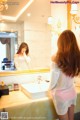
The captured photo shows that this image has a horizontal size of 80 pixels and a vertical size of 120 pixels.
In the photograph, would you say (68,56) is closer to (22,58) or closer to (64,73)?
(64,73)

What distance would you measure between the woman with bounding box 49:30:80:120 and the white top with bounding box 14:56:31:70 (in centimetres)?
62

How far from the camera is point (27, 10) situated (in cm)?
202

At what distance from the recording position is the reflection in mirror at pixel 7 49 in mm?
1874

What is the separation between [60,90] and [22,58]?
757 millimetres

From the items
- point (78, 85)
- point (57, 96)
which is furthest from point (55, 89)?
point (78, 85)

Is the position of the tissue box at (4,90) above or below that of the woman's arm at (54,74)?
below

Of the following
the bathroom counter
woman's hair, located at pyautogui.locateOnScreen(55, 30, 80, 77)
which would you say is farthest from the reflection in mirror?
woman's hair, located at pyautogui.locateOnScreen(55, 30, 80, 77)

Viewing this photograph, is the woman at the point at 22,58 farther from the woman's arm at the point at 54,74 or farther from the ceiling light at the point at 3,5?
the woman's arm at the point at 54,74

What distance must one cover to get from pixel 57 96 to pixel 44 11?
1221 mm

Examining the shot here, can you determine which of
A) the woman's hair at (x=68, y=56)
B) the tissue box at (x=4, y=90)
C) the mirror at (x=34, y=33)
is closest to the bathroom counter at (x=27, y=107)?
the tissue box at (x=4, y=90)

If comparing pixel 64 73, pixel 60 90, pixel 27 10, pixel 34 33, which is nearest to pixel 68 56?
pixel 64 73

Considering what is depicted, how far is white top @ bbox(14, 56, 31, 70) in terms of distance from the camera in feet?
6.47

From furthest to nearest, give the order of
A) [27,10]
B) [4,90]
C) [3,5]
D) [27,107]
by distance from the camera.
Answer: [27,10]
[3,5]
[4,90]
[27,107]

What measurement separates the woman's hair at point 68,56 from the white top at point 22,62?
25.0 inches
